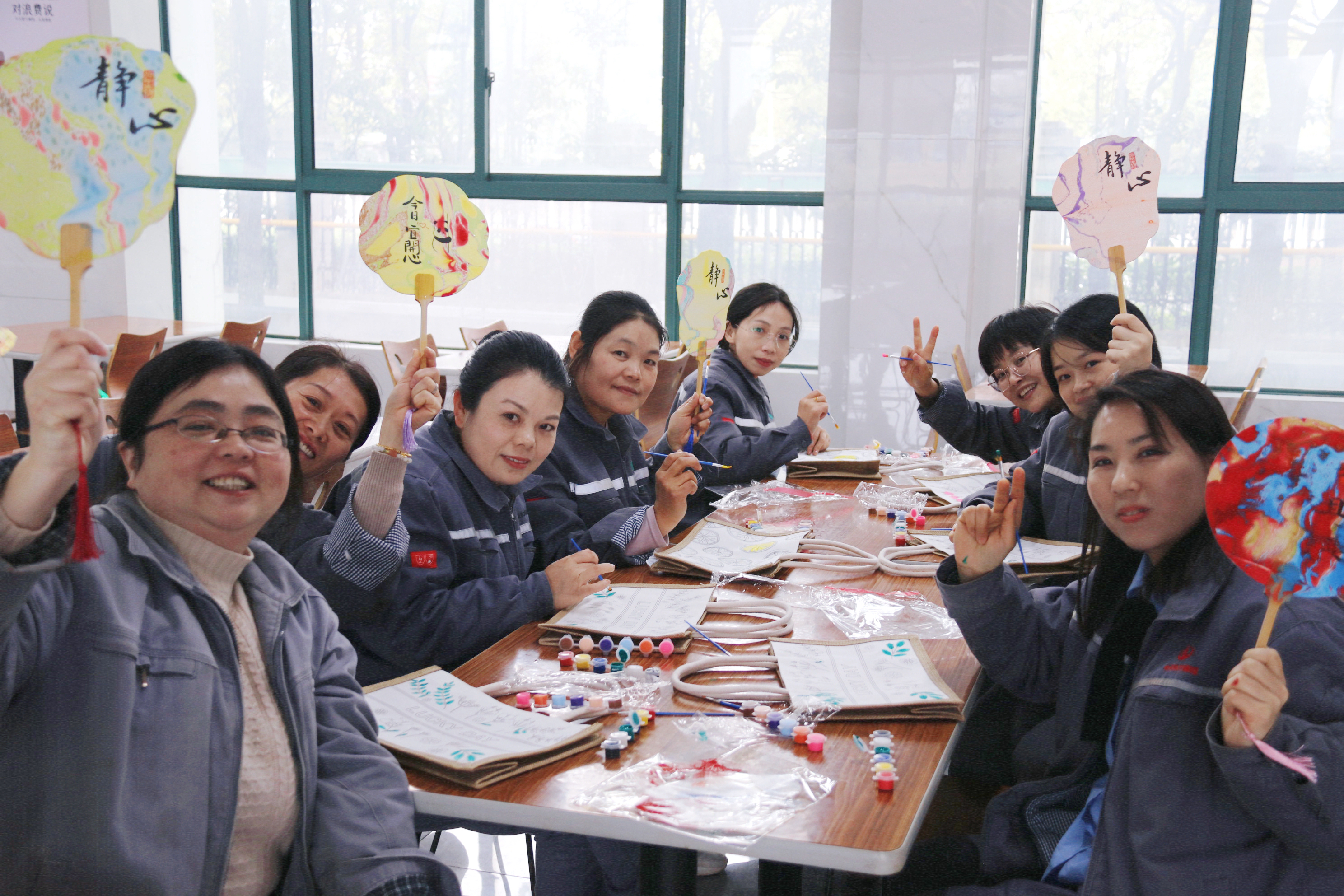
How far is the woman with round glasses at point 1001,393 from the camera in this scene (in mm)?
3154

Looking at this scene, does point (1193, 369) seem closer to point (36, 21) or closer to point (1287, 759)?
point (1287, 759)

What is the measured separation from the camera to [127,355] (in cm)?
436

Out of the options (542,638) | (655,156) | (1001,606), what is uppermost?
(655,156)

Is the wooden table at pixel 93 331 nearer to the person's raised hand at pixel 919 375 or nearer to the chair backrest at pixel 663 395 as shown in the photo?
the chair backrest at pixel 663 395

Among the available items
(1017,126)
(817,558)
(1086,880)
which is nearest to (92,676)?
(1086,880)

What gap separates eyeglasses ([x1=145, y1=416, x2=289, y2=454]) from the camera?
1261mm

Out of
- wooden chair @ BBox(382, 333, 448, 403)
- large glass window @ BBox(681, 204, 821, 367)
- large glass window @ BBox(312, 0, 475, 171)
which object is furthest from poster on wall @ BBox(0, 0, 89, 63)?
large glass window @ BBox(681, 204, 821, 367)

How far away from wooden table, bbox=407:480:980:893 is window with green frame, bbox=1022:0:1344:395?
418 centimetres

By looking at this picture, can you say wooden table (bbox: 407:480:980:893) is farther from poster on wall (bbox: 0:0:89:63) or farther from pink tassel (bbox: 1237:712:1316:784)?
poster on wall (bbox: 0:0:89:63)

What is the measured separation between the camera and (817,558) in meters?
2.28

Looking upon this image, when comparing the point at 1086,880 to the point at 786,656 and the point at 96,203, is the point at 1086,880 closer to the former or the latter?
the point at 786,656

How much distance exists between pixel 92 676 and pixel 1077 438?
4.21 ft

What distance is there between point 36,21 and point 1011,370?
218 inches

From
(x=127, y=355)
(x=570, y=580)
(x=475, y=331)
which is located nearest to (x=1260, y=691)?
(x=570, y=580)
